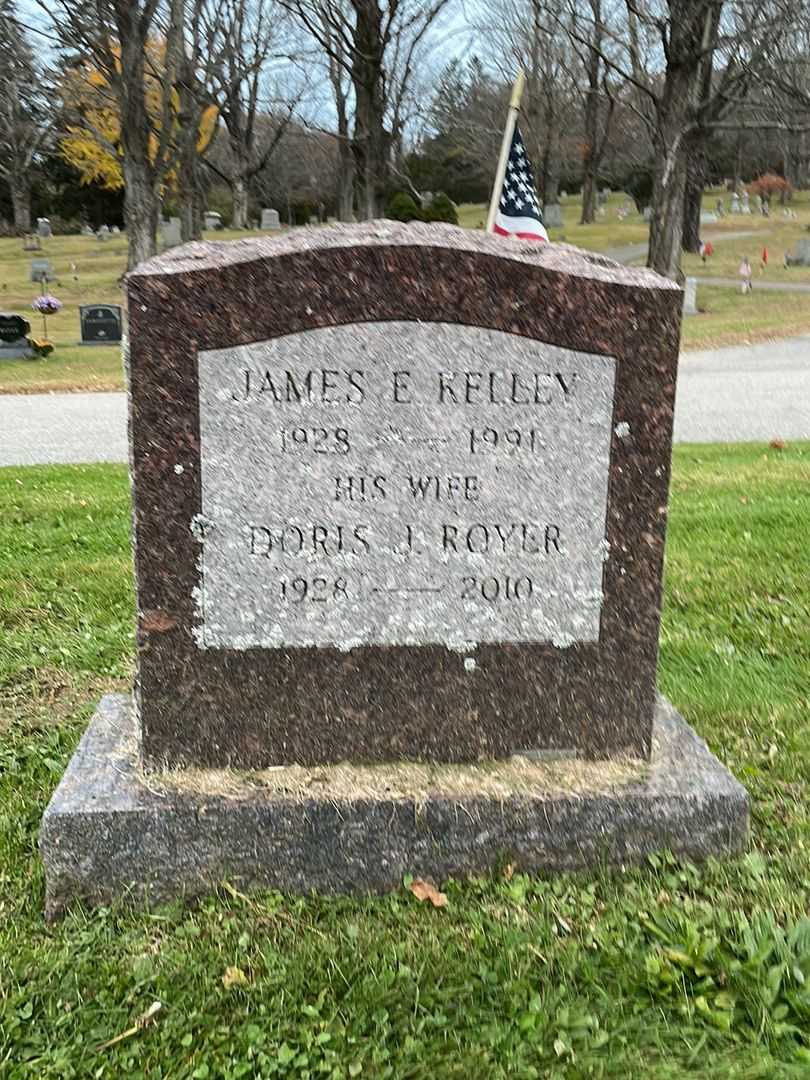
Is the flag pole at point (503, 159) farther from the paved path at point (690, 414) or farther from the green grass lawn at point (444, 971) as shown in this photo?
the paved path at point (690, 414)

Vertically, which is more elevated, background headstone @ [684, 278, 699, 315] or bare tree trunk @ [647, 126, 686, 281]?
bare tree trunk @ [647, 126, 686, 281]

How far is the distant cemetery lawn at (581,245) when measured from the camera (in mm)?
16812

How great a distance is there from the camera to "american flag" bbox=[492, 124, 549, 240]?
6250 millimetres

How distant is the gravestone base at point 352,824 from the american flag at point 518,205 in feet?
13.5

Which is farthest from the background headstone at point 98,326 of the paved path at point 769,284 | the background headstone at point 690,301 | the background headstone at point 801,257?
the background headstone at point 801,257

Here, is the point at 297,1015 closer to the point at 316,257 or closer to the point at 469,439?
the point at 469,439

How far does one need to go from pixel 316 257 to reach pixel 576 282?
682 mm

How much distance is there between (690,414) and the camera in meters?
11.3

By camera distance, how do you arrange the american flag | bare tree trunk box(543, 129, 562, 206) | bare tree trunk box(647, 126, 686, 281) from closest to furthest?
the american flag → bare tree trunk box(647, 126, 686, 281) → bare tree trunk box(543, 129, 562, 206)

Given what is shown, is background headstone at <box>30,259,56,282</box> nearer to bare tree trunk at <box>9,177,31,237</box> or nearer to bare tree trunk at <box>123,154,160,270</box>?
bare tree trunk at <box>123,154,160,270</box>

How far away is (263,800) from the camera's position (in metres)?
2.74

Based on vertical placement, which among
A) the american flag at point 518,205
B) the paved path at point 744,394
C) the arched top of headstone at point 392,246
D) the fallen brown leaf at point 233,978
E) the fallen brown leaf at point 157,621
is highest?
the american flag at point 518,205

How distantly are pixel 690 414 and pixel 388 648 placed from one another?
9136mm

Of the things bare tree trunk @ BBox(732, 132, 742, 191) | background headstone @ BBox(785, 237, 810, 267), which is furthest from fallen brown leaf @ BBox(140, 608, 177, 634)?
bare tree trunk @ BBox(732, 132, 742, 191)
